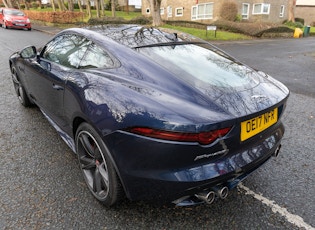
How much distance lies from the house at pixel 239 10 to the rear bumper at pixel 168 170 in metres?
26.0

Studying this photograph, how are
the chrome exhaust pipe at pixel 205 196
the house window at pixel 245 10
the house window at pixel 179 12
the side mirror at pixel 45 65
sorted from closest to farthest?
1. the chrome exhaust pipe at pixel 205 196
2. the side mirror at pixel 45 65
3. the house window at pixel 245 10
4. the house window at pixel 179 12

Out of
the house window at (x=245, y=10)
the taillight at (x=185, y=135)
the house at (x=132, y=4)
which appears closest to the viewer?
the taillight at (x=185, y=135)

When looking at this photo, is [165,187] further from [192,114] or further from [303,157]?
[303,157]

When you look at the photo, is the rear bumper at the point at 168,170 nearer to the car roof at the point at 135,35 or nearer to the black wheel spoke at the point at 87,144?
the black wheel spoke at the point at 87,144

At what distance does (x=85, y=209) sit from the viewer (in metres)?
2.35

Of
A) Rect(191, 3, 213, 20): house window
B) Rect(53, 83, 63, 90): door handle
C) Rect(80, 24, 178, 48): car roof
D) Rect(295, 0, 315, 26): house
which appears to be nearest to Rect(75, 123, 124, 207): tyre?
Rect(53, 83, 63, 90): door handle

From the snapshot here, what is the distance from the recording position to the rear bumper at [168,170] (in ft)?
5.94

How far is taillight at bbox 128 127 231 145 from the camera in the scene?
1.76m

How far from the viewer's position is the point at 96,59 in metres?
2.58

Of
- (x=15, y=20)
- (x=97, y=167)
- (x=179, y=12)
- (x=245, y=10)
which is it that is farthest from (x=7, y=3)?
(x=97, y=167)

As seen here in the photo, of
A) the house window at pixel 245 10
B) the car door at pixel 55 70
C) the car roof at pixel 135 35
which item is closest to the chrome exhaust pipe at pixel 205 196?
the car roof at pixel 135 35

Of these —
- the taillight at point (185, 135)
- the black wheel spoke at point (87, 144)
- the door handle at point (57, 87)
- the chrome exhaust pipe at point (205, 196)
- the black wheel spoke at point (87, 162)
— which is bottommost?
the black wheel spoke at point (87, 162)

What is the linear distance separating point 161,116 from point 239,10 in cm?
2860

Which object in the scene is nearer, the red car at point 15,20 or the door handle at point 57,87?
the door handle at point 57,87
